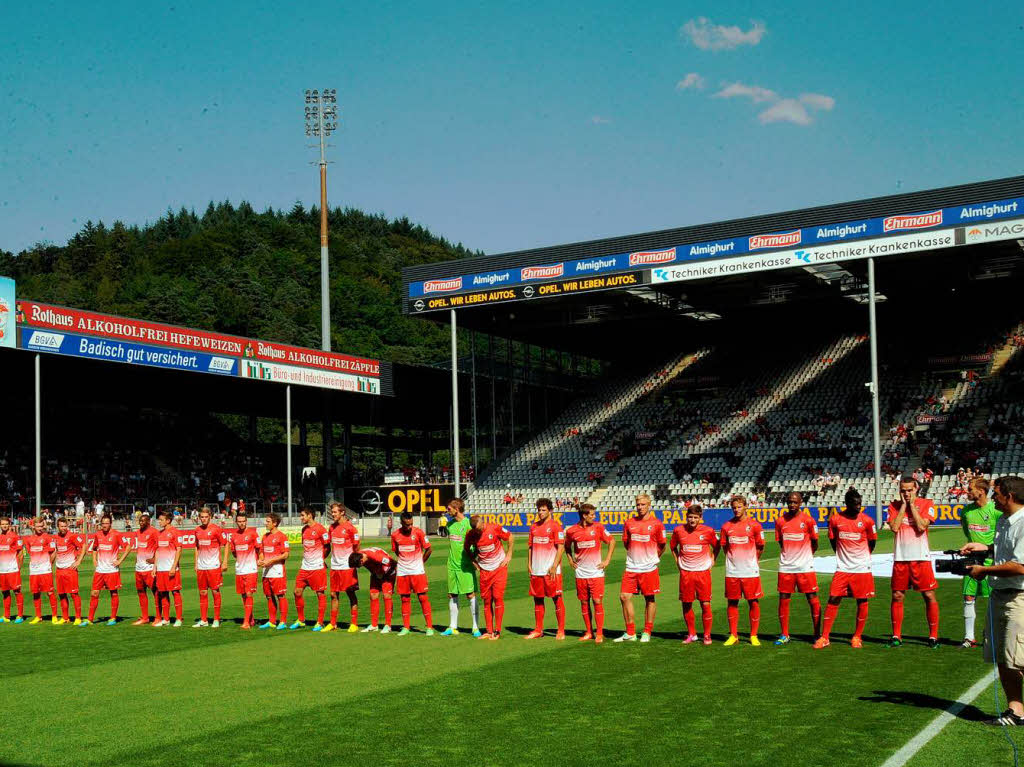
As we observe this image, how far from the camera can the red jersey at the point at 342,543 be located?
16094 millimetres

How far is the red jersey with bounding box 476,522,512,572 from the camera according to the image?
→ 14.5 metres

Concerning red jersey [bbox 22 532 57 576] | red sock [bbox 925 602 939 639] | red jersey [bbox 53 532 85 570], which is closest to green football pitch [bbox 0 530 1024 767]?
red sock [bbox 925 602 939 639]

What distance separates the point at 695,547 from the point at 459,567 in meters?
3.46

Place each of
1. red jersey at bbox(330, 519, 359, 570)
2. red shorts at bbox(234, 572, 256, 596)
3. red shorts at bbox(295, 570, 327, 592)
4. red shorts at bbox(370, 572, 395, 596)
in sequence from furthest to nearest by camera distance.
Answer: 1. red shorts at bbox(234, 572, 256, 596)
2. red shorts at bbox(295, 570, 327, 592)
3. red jersey at bbox(330, 519, 359, 570)
4. red shorts at bbox(370, 572, 395, 596)

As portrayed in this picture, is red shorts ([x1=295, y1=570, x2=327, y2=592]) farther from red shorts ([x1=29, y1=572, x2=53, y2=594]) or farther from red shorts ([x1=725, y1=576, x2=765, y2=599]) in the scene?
red shorts ([x1=725, y1=576, x2=765, y2=599])

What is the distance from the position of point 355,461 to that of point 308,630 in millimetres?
88111

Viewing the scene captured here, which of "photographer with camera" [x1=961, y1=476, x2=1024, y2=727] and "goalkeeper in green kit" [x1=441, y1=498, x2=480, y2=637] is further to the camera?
"goalkeeper in green kit" [x1=441, y1=498, x2=480, y2=637]

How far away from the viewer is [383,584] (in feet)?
52.1

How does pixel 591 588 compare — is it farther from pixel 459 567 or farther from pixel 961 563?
pixel 961 563

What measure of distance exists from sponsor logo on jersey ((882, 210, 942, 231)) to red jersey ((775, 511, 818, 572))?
2995 centimetres

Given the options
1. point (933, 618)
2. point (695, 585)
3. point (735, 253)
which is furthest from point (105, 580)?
point (735, 253)

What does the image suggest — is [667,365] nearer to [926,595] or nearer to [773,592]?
[773,592]

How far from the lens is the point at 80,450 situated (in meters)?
50.0

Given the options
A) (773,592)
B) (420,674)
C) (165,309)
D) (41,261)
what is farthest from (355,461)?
(420,674)
